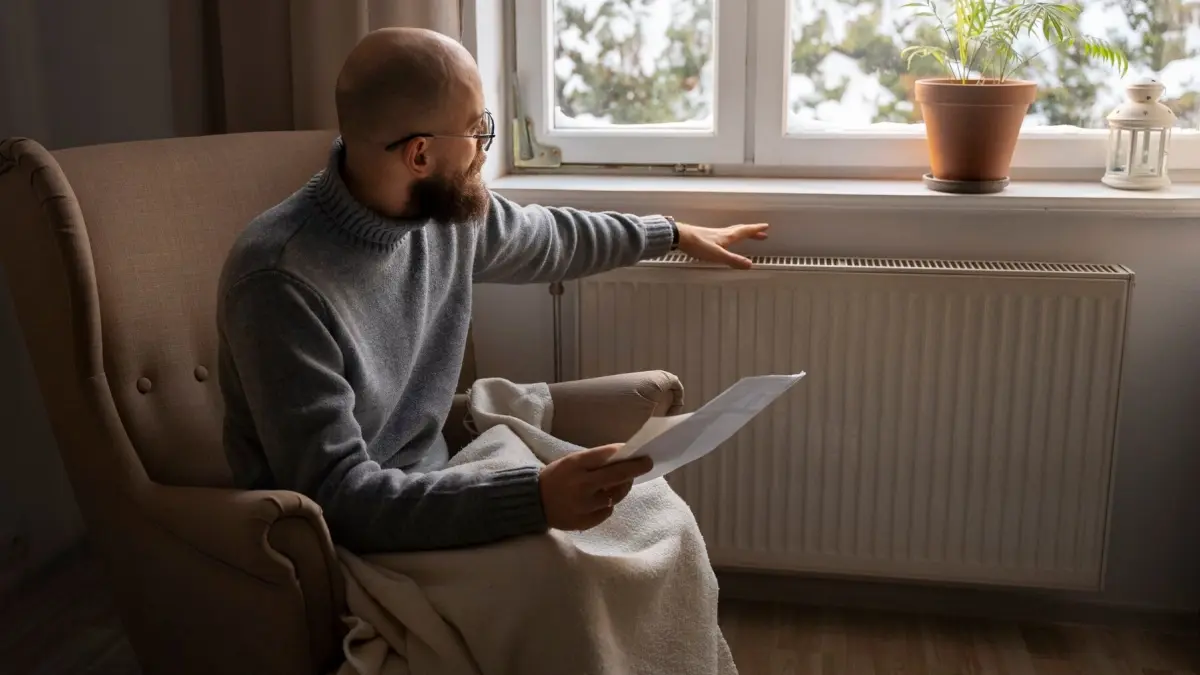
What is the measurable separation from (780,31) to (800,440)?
0.75 meters

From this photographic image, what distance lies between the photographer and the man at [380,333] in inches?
50.7

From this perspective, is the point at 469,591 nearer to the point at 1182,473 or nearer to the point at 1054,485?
the point at 1054,485

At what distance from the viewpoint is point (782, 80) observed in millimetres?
2170

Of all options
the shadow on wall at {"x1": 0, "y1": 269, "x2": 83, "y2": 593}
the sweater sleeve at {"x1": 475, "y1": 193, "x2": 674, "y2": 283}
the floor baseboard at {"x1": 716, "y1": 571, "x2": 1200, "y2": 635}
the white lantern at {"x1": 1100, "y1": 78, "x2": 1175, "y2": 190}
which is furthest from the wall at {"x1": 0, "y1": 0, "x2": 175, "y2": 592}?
the white lantern at {"x1": 1100, "y1": 78, "x2": 1175, "y2": 190}

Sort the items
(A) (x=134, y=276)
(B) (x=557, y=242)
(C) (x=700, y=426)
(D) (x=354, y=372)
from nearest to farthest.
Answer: (C) (x=700, y=426) → (D) (x=354, y=372) → (A) (x=134, y=276) → (B) (x=557, y=242)

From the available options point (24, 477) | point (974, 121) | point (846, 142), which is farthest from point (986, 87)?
point (24, 477)

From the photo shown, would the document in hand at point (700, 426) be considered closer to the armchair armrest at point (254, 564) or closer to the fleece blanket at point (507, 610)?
the fleece blanket at point (507, 610)

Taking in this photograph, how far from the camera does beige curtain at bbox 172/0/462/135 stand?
194 cm

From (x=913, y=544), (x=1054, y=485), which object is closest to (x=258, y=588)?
(x=913, y=544)

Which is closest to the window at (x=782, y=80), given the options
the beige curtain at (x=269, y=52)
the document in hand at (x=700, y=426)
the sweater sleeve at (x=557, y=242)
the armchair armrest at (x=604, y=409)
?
the beige curtain at (x=269, y=52)

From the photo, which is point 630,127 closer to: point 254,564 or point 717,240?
point 717,240

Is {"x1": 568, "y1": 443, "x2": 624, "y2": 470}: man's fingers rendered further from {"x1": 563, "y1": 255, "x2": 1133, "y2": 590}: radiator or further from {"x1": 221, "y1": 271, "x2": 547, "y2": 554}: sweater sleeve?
{"x1": 563, "y1": 255, "x2": 1133, "y2": 590}: radiator

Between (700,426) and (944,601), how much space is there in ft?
4.00

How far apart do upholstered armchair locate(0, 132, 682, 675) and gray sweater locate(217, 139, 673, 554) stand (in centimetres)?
7
